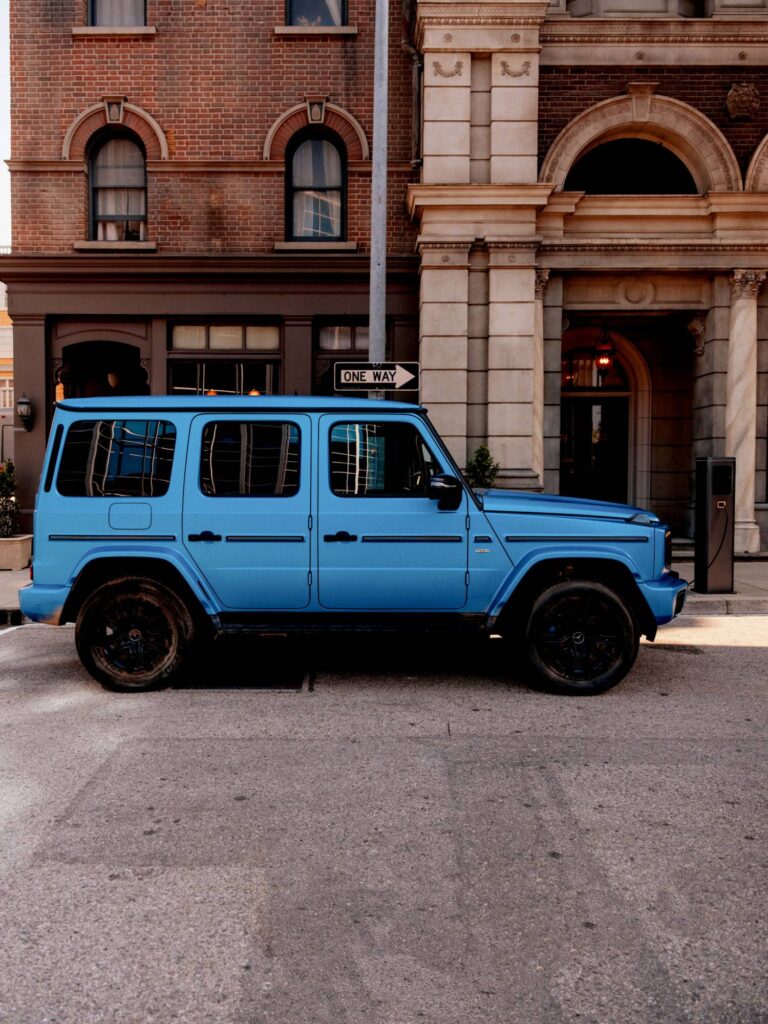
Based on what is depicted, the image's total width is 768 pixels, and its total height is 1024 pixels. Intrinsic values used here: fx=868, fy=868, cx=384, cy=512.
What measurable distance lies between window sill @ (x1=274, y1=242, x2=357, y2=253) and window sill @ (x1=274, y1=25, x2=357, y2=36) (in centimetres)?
335

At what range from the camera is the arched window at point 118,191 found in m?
14.4

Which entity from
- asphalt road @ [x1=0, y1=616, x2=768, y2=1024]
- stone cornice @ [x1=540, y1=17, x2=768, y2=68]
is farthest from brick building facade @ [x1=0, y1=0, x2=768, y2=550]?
asphalt road @ [x1=0, y1=616, x2=768, y2=1024]

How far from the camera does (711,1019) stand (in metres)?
2.57

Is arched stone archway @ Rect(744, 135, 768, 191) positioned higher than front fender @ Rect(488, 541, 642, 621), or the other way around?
arched stone archway @ Rect(744, 135, 768, 191)

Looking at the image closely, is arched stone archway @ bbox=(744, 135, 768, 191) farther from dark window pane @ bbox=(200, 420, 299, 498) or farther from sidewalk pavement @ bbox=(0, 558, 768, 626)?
dark window pane @ bbox=(200, 420, 299, 498)

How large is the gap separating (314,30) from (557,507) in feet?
36.6

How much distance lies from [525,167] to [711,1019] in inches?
486

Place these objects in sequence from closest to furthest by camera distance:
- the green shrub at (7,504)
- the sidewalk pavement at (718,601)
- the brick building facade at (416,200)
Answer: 1. the sidewalk pavement at (718,601)
2. the green shrub at (7,504)
3. the brick building facade at (416,200)

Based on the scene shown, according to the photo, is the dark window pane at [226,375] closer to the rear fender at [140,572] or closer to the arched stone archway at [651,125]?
the arched stone archway at [651,125]

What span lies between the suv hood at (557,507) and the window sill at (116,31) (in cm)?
1158

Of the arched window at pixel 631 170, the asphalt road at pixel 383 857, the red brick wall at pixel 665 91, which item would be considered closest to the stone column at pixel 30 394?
the red brick wall at pixel 665 91

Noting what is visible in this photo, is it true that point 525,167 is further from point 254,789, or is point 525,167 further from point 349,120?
point 254,789

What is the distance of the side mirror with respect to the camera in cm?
596

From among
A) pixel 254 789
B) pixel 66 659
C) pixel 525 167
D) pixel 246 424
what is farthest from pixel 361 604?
pixel 525 167
